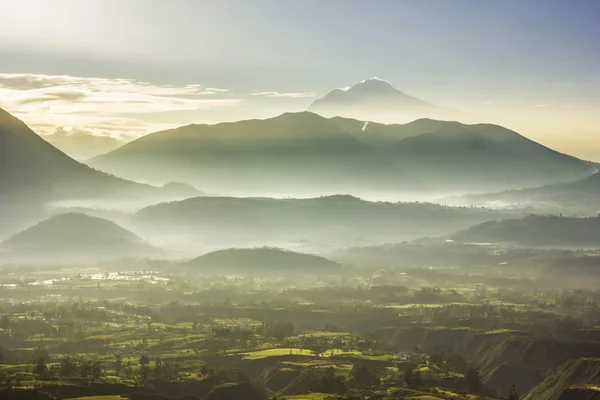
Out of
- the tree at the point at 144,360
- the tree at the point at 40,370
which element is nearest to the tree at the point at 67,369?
the tree at the point at 40,370

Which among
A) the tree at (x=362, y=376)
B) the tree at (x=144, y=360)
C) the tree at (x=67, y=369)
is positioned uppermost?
the tree at (x=67, y=369)

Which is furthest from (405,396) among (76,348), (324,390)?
(76,348)

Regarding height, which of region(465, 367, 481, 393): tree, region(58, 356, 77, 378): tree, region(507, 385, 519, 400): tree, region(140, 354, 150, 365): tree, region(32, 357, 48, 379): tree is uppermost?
region(32, 357, 48, 379): tree

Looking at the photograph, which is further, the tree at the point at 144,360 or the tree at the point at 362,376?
the tree at the point at 144,360

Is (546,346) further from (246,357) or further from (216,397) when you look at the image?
(216,397)

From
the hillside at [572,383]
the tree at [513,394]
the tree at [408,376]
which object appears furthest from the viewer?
the tree at [408,376]

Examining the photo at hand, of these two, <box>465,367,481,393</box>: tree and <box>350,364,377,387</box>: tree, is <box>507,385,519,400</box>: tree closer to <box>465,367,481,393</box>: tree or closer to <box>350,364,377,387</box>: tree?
<box>465,367,481,393</box>: tree

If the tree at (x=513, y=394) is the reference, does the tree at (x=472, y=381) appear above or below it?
above

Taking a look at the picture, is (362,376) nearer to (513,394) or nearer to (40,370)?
(513,394)

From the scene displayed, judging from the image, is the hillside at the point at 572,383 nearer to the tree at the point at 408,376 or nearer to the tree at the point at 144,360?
the tree at the point at 408,376

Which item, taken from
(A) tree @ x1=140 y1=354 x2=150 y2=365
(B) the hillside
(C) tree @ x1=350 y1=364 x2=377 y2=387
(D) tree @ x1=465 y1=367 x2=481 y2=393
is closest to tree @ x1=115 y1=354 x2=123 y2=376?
(A) tree @ x1=140 y1=354 x2=150 y2=365
